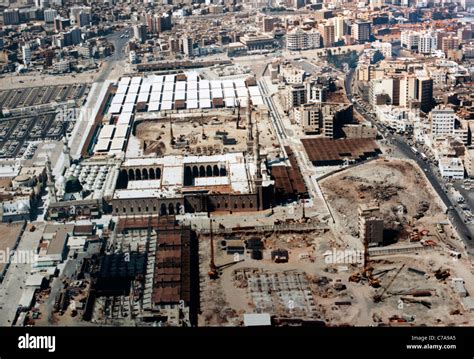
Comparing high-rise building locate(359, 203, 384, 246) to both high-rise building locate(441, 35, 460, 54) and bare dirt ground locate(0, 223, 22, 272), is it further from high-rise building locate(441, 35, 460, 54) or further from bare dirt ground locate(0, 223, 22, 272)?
high-rise building locate(441, 35, 460, 54)

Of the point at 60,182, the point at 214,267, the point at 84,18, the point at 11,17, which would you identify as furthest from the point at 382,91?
the point at 11,17

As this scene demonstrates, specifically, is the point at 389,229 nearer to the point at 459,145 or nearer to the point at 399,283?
the point at 399,283

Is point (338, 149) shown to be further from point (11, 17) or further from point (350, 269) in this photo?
point (11, 17)

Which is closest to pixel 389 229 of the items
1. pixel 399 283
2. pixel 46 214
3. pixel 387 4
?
pixel 399 283

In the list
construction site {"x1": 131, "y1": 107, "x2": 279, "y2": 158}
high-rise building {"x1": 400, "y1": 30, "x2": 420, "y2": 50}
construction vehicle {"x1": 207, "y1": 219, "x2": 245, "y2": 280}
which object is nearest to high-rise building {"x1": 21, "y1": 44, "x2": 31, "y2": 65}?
construction site {"x1": 131, "y1": 107, "x2": 279, "y2": 158}

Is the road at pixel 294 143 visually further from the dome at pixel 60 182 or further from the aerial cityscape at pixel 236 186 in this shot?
the dome at pixel 60 182

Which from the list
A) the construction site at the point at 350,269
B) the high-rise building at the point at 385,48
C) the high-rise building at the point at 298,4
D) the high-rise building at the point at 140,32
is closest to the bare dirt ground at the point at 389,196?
the construction site at the point at 350,269
